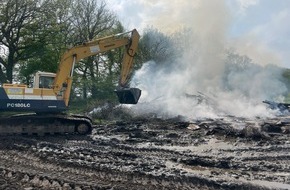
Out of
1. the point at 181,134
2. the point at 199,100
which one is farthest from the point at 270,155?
the point at 199,100

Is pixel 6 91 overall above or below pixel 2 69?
below

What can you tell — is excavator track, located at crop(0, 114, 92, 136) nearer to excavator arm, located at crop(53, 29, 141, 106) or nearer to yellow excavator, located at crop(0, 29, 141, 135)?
yellow excavator, located at crop(0, 29, 141, 135)

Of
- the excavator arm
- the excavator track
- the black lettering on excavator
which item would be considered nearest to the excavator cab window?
the excavator arm

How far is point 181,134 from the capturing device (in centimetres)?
1644

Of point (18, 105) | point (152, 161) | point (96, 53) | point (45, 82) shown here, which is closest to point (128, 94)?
point (96, 53)

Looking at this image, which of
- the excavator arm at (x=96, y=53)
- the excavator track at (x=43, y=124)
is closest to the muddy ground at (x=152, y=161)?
the excavator track at (x=43, y=124)

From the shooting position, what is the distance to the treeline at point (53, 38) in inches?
1124

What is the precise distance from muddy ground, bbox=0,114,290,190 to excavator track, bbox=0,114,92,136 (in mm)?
494

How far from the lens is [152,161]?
10.1 meters

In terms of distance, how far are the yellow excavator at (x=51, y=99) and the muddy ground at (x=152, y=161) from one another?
64cm

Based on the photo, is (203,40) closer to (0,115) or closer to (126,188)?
(0,115)

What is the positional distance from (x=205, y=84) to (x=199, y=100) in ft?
34.4

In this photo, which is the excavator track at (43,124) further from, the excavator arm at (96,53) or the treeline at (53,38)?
the treeline at (53,38)

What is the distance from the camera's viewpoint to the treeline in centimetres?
2855
